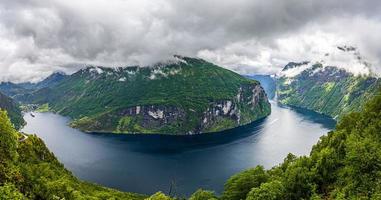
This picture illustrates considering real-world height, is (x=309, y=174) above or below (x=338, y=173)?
below

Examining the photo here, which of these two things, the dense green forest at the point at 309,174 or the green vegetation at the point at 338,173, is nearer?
the dense green forest at the point at 309,174

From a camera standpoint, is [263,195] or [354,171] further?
[263,195]

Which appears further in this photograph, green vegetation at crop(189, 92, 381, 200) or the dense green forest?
green vegetation at crop(189, 92, 381, 200)

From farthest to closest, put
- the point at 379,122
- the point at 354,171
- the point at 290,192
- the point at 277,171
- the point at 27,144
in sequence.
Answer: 1. the point at 27,144
2. the point at 277,171
3. the point at 379,122
4. the point at 290,192
5. the point at 354,171

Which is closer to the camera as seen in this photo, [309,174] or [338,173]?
[338,173]

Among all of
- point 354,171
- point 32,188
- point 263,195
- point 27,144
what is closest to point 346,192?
point 354,171

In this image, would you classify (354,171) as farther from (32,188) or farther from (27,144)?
(27,144)
